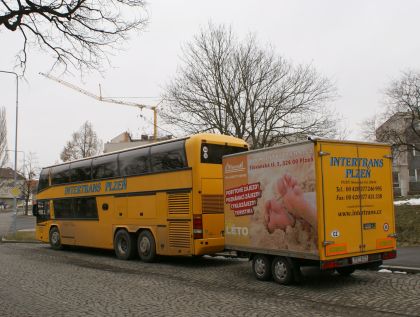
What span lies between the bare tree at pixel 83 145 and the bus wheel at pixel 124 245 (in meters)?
53.4

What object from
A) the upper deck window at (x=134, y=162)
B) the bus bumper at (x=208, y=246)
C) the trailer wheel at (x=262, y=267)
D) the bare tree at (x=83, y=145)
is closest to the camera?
the trailer wheel at (x=262, y=267)

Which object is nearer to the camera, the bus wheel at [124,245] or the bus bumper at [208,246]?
the bus bumper at [208,246]

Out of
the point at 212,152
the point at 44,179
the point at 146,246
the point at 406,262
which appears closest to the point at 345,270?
the point at 406,262

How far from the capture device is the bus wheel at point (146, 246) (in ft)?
47.8

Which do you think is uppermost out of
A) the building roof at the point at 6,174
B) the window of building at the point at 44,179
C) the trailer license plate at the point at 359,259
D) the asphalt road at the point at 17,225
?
the building roof at the point at 6,174

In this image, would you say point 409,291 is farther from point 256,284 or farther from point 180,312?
point 180,312

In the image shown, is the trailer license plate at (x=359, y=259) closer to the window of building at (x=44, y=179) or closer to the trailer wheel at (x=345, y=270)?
the trailer wheel at (x=345, y=270)

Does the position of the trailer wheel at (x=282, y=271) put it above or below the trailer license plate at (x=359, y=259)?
below

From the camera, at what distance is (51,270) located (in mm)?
13219

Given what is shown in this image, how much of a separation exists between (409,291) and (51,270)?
29.0 feet

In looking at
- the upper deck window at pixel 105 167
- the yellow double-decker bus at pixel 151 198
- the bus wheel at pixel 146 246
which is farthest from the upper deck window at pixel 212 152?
the upper deck window at pixel 105 167

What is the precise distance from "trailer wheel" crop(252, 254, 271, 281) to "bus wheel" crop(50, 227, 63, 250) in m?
11.3

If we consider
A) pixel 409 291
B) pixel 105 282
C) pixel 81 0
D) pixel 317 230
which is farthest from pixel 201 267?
pixel 81 0

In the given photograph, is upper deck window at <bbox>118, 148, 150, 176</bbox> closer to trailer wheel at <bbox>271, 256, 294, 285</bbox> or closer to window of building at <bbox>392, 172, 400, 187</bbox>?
trailer wheel at <bbox>271, 256, 294, 285</bbox>
